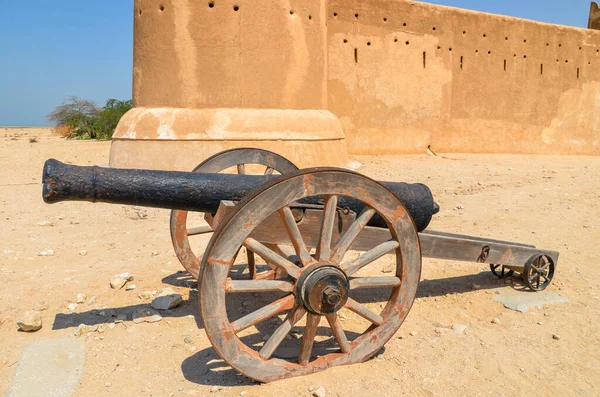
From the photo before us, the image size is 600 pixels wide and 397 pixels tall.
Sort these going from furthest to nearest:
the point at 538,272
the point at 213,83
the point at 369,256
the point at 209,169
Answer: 1. the point at 213,83
2. the point at 538,272
3. the point at 209,169
4. the point at 369,256

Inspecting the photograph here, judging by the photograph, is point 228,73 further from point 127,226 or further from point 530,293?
point 530,293

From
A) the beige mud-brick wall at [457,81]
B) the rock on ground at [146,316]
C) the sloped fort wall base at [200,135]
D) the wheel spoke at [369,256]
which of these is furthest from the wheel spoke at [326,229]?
the beige mud-brick wall at [457,81]

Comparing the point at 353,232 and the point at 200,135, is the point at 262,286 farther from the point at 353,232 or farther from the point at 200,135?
the point at 200,135

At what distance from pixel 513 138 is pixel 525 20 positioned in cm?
322

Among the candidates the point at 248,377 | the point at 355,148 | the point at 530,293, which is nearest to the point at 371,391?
the point at 248,377

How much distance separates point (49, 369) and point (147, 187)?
1088 millimetres

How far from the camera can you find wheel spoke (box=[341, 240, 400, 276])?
2.53m

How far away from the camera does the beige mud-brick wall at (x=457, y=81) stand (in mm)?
11312

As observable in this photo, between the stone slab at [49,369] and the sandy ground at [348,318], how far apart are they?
0.06 metres

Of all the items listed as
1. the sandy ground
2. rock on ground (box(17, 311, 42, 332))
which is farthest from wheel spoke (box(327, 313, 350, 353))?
rock on ground (box(17, 311, 42, 332))

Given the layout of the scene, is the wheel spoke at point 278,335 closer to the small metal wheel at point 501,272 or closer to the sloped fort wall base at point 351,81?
the small metal wheel at point 501,272

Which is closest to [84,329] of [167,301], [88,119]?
[167,301]

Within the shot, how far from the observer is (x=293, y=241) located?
2428mm

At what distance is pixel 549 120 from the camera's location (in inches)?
561
